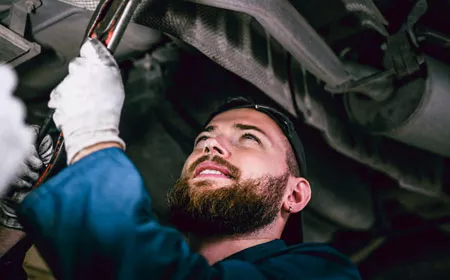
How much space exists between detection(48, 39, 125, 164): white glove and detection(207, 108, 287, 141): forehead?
580 millimetres

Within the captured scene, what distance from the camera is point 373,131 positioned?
1.52m

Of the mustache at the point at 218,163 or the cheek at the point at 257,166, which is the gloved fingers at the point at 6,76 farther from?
the cheek at the point at 257,166

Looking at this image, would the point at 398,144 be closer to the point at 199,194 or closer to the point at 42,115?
the point at 199,194

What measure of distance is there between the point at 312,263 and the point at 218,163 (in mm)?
381

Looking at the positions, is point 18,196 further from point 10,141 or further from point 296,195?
point 296,195

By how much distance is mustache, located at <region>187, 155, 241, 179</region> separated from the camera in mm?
1120

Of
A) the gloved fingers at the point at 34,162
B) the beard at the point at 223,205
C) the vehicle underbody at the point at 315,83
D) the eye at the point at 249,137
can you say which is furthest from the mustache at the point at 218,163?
the gloved fingers at the point at 34,162

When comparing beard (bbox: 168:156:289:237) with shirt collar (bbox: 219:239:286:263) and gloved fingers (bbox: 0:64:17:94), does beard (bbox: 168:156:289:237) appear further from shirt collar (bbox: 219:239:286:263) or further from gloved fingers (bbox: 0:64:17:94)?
gloved fingers (bbox: 0:64:17:94)

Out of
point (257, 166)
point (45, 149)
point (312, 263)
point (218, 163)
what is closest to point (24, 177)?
point (45, 149)

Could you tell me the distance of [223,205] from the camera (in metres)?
1.06

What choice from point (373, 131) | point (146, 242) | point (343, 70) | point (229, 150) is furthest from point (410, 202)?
point (146, 242)

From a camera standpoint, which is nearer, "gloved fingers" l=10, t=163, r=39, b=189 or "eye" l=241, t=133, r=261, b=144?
"gloved fingers" l=10, t=163, r=39, b=189

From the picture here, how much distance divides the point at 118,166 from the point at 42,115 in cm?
90

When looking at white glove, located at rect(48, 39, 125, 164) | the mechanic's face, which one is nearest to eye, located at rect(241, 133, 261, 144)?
the mechanic's face
